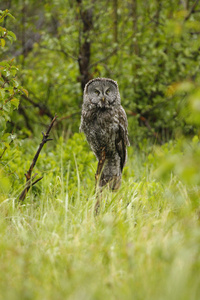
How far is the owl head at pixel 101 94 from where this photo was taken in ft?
13.1

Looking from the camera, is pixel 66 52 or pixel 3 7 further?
pixel 3 7

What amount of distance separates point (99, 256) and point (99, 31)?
5545 mm

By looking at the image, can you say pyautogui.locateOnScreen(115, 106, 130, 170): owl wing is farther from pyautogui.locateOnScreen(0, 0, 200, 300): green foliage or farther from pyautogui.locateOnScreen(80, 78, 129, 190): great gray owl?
pyautogui.locateOnScreen(0, 0, 200, 300): green foliage

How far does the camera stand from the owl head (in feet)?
13.1

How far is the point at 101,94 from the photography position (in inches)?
157

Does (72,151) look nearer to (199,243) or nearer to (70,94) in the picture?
(70,94)

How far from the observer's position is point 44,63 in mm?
7848

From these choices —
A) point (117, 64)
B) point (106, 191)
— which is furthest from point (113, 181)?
point (117, 64)

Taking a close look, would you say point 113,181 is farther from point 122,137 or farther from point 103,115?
point 103,115

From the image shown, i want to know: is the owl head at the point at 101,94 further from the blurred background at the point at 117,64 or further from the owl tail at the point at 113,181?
the blurred background at the point at 117,64

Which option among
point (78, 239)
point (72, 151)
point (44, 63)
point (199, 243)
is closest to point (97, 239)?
point (78, 239)

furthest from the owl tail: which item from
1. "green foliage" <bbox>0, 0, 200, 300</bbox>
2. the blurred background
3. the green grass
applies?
the blurred background

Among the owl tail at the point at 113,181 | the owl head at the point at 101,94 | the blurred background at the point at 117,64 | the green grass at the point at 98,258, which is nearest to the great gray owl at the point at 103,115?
the owl head at the point at 101,94

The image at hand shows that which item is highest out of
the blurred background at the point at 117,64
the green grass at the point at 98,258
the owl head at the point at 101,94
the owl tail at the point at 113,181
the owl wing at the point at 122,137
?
the blurred background at the point at 117,64
